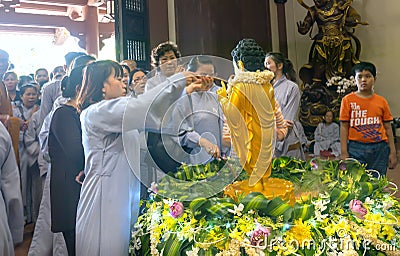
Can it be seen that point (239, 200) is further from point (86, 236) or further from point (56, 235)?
point (56, 235)

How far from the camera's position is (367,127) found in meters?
2.40

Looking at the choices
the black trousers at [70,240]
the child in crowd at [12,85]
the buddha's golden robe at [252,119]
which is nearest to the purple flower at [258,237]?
the buddha's golden robe at [252,119]

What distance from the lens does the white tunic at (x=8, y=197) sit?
1417 mm

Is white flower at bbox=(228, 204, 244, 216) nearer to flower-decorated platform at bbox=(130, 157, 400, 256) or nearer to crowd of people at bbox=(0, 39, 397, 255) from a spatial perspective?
flower-decorated platform at bbox=(130, 157, 400, 256)

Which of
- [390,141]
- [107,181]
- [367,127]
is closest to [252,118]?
[107,181]

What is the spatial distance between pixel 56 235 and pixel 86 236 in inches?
28.7

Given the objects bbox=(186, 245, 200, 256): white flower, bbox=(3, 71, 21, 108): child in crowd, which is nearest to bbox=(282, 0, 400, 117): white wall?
bbox=(3, 71, 21, 108): child in crowd

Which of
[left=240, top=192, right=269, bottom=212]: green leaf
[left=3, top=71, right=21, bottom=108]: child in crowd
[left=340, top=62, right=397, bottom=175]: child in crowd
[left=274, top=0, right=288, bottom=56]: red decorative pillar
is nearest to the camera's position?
[left=240, top=192, right=269, bottom=212]: green leaf

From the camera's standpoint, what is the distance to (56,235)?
2062 millimetres

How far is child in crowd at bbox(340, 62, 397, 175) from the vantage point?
94.3 inches

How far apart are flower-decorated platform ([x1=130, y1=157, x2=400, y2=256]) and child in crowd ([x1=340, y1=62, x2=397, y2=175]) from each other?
2.95 ft

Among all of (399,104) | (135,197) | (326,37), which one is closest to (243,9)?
(326,37)

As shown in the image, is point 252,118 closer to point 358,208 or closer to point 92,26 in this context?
point 358,208

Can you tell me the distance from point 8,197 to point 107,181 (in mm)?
398
